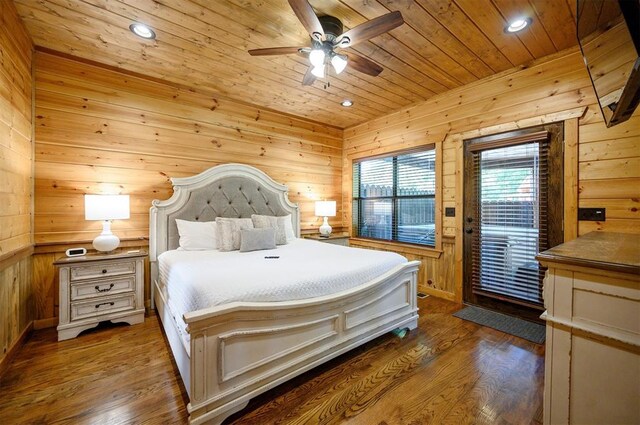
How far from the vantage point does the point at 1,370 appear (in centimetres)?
178

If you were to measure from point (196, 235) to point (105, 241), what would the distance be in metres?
0.79

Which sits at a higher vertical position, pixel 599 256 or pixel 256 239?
pixel 599 256

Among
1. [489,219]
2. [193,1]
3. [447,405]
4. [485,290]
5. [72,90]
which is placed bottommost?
[447,405]

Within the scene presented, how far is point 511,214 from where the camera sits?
2.76m

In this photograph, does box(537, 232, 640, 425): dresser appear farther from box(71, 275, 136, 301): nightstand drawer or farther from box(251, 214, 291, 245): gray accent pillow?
box(71, 275, 136, 301): nightstand drawer

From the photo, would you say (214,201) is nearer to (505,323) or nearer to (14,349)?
(14,349)

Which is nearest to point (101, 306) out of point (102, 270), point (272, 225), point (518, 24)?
point (102, 270)

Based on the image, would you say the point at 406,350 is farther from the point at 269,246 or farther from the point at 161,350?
the point at 161,350

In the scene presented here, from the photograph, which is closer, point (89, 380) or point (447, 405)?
point (447, 405)

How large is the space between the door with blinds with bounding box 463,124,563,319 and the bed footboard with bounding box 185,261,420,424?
60.7 inches

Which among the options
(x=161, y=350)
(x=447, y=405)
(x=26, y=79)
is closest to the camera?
(x=447, y=405)

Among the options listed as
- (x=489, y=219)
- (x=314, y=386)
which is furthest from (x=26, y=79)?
(x=489, y=219)

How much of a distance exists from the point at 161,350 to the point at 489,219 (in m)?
3.42

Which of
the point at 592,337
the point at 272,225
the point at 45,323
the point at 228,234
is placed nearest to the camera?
the point at 592,337
